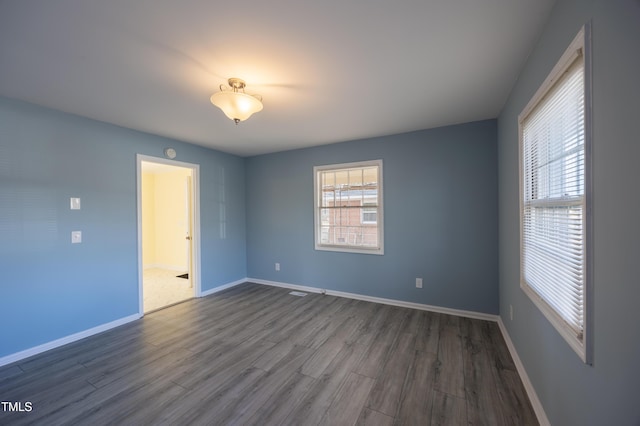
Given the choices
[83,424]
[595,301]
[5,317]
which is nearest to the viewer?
[595,301]

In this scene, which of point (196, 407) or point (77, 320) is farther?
point (77, 320)

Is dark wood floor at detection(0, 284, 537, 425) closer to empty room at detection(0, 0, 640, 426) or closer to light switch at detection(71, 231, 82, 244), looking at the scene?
empty room at detection(0, 0, 640, 426)

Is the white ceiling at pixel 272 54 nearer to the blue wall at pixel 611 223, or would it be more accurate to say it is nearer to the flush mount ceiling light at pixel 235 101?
the flush mount ceiling light at pixel 235 101

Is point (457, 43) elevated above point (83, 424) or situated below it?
above

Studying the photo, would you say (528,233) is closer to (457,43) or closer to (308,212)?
(457,43)

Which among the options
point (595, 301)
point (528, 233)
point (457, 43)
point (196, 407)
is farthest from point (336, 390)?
point (457, 43)

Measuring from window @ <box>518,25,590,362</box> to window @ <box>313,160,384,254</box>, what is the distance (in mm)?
2096

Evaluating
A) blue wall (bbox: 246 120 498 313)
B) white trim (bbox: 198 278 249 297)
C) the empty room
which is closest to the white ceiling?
the empty room

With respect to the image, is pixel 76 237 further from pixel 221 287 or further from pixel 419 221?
pixel 419 221

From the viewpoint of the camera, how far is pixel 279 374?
220 cm

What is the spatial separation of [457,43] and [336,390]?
2.68 m

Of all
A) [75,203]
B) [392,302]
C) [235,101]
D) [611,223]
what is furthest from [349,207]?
[75,203]

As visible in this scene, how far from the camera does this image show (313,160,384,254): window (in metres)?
3.94

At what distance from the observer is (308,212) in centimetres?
448
